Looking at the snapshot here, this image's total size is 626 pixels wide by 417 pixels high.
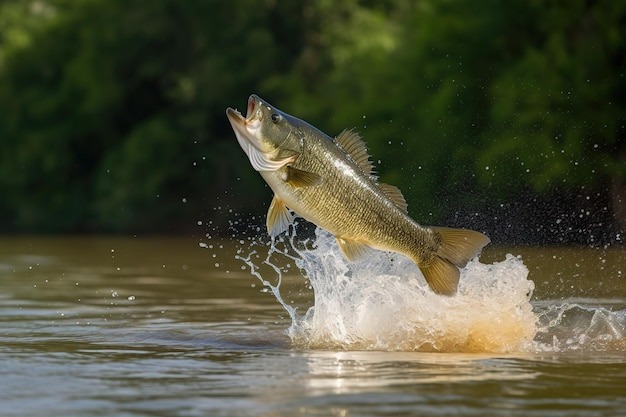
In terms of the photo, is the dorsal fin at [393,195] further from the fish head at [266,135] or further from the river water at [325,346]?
the river water at [325,346]

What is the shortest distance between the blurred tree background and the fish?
1515 centimetres

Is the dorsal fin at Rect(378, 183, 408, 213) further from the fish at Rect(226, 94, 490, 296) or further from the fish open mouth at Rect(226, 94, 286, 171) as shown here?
the fish open mouth at Rect(226, 94, 286, 171)

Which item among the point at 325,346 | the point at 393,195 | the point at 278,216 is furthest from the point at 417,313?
the point at 278,216

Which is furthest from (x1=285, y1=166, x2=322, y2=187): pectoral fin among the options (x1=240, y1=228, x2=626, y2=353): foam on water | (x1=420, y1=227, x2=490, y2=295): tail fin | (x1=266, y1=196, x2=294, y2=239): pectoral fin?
(x1=240, y1=228, x2=626, y2=353): foam on water

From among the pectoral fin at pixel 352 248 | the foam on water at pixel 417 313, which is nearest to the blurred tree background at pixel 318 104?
the foam on water at pixel 417 313

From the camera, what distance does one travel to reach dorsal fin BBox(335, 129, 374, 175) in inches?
415

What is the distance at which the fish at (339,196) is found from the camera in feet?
32.9

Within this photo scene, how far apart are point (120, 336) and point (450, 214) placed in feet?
53.1

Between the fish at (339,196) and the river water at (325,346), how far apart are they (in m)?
0.75

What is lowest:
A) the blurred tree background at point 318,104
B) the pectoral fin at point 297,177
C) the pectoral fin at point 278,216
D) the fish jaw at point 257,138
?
the pectoral fin at point 278,216

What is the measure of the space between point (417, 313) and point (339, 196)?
1.95m

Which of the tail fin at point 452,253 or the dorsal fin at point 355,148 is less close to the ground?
the dorsal fin at point 355,148

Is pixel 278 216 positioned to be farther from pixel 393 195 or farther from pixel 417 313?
pixel 417 313

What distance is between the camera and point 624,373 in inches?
396
